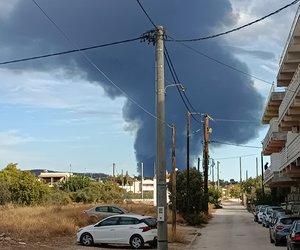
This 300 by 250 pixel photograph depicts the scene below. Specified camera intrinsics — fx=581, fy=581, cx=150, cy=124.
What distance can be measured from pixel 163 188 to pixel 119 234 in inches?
367

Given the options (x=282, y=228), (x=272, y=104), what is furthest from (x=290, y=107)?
(x=272, y=104)

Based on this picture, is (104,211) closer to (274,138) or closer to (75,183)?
(274,138)

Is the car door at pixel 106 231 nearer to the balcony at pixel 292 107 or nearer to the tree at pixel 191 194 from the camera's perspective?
the balcony at pixel 292 107

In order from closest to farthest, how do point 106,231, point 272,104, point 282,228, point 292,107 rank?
point 106,231 < point 282,228 < point 292,107 < point 272,104

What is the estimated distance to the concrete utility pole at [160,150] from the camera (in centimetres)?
1697

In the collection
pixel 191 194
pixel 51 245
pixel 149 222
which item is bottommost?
pixel 51 245

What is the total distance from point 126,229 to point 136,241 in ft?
2.36

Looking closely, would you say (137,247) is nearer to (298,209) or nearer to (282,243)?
(282,243)

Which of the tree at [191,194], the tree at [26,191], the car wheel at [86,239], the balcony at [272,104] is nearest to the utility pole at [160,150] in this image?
the car wheel at [86,239]

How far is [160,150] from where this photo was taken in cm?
1750

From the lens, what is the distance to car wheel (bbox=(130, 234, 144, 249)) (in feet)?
83.5

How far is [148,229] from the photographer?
25.7m

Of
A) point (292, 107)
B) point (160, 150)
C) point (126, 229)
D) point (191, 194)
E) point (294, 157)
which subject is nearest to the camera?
point (160, 150)

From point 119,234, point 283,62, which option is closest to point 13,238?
point 119,234
